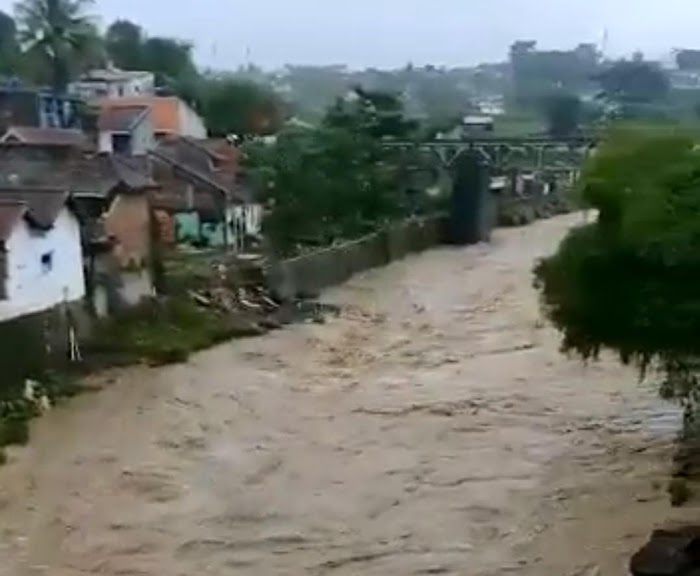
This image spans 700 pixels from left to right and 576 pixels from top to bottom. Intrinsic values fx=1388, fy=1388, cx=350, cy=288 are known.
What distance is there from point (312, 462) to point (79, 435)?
2803 mm

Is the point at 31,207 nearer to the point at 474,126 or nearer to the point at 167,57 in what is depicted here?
the point at 474,126

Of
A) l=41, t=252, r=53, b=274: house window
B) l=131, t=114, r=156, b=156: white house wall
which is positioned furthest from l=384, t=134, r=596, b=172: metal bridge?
l=41, t=252, r=53, b=274: house window

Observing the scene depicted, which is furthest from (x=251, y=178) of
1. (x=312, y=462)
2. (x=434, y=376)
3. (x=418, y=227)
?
(x=312, y=462)

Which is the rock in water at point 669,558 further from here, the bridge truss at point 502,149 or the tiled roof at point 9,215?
the bridge truss at point 502,149

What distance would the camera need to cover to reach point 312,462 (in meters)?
14.2

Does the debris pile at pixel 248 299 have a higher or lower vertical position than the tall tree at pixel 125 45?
lower

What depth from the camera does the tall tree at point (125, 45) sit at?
4622 centimetres

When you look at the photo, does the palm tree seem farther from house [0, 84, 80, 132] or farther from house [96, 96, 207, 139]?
house [0, 84, 80, 132]

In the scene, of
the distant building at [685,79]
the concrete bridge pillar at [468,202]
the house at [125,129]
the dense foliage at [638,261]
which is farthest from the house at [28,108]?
the distant building at [685,79]

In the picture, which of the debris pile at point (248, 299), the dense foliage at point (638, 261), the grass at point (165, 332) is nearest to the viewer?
the dense foliage at point (638, 261)

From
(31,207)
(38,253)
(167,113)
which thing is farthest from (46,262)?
(167,113)

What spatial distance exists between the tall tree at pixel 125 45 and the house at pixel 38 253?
27432 millimetres

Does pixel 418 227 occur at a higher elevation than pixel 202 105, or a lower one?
lower

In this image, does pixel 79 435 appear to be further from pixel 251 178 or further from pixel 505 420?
pixel 251 178
